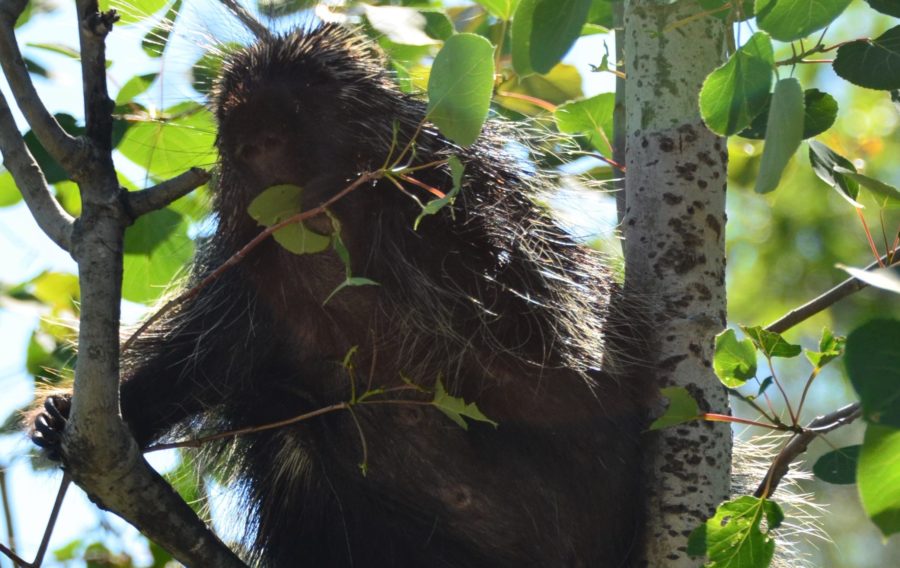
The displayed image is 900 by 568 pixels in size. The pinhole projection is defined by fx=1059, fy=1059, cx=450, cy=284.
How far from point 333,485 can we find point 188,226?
0.70 m

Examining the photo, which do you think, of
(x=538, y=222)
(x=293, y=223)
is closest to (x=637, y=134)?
(x=538, y=222)

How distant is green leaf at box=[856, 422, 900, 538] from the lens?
0.93 m

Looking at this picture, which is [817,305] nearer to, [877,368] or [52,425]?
[877,368]

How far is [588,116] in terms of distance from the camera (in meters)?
2.40

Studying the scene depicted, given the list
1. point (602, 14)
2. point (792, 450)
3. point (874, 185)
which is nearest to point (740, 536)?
point (792, 450)

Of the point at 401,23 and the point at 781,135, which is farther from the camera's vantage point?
the point at 401,23

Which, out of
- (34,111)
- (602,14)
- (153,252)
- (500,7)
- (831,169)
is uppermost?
(602,14)

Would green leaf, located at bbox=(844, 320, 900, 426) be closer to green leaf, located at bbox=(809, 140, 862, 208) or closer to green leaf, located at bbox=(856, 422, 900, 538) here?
green leaf, located at bbox=(856, 422, 900, 538)

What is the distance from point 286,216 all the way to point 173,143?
70cm

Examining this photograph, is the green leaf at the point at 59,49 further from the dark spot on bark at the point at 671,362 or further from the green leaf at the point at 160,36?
the dark spot on bark at the point at 671,362

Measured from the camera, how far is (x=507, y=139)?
7.75 ft

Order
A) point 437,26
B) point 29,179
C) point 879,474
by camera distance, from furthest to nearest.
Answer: point 437,26 < point 29,179 < point 879,474

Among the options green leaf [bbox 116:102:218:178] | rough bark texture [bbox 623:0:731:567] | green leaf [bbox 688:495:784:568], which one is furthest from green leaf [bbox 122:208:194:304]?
green leaf [bbox 688:495:784:568]

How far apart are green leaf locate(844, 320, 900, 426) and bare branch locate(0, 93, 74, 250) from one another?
109 cm
